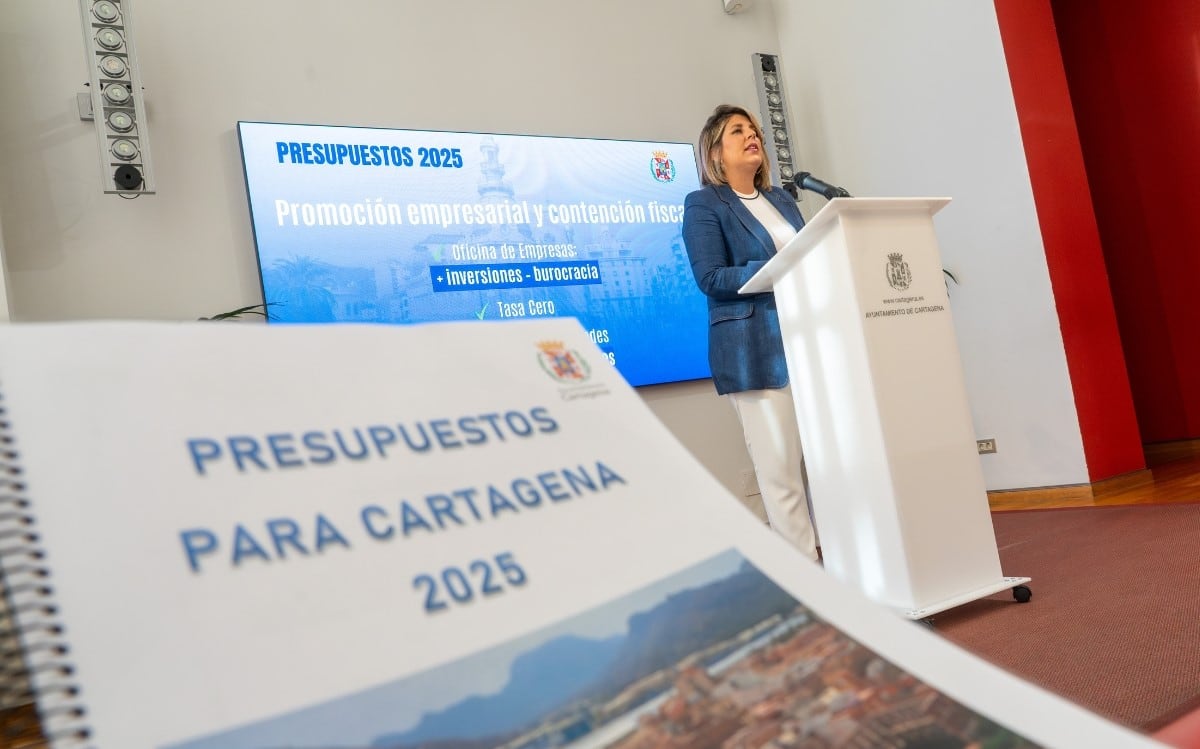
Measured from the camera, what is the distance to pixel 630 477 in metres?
0.48

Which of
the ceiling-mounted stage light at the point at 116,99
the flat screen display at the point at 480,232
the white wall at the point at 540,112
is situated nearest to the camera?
the ceiling-mounted stage light at the point at 116,99

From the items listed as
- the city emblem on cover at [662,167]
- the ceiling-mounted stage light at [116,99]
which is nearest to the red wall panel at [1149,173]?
the city emblem on cover at [662,167]

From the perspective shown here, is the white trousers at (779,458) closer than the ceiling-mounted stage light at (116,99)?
Yes

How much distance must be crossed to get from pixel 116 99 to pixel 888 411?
2.84 meters

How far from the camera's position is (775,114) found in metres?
4.75

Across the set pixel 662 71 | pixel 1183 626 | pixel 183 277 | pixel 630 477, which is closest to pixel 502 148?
pixel 662 71

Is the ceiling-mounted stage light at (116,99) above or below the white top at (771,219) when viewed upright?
above

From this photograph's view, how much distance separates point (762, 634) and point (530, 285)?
3650mm

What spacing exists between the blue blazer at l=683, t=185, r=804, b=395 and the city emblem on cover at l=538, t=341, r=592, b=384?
1.76 m

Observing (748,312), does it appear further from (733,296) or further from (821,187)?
(821,187)

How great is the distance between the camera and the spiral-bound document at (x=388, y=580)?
1.09ft

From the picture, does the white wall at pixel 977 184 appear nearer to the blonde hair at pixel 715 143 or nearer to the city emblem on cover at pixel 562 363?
the blonde hair at pixel 715 143

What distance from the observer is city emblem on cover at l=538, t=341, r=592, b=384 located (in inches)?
20.6

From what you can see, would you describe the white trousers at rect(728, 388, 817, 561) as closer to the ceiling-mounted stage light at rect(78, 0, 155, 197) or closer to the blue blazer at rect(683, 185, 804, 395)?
the blue blazer at rect(683, 185, 804, 395)
